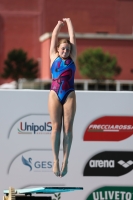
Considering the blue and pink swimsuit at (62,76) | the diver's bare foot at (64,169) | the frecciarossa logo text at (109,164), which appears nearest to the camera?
the blue and pink swimsuit at (62,76)

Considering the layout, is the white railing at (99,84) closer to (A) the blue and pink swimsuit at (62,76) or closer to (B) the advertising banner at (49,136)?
(B) the advertising banner at (49,136)

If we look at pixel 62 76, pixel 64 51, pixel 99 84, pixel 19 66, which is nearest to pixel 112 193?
pixel 62 76

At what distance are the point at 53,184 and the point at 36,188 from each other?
0.85 feet

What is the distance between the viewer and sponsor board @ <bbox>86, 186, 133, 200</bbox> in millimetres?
8016

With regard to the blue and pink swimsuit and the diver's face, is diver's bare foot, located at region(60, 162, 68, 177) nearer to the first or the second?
the blue and pink swimsuit

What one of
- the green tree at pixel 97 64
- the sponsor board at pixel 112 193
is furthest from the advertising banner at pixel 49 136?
the green tree at pixel 97 64

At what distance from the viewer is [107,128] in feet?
26.0

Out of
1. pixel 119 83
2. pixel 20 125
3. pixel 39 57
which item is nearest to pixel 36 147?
pixel 20 125

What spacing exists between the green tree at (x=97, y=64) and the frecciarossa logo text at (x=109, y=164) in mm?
61142

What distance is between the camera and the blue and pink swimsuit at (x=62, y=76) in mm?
7469

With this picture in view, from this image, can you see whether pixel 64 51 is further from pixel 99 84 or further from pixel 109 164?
pixel 99 84

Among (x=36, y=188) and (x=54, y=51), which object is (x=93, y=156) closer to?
(x=36, y=188)

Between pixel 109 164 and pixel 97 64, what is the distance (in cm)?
6211

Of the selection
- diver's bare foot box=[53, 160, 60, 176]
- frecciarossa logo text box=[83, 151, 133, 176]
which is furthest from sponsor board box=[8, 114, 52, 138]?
frecciarossa logo text box=[83, 151, 133, 176]
